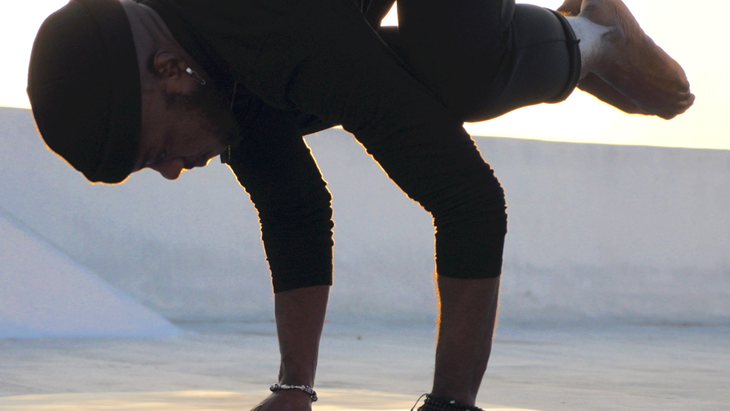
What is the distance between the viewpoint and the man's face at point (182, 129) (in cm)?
94

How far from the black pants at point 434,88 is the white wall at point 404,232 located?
3.91 meters

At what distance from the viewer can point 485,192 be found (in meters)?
0.95

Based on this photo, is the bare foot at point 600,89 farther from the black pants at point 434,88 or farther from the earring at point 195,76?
the earring at point 195,76

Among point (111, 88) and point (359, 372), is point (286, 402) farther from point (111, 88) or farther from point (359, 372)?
point (359, 372)

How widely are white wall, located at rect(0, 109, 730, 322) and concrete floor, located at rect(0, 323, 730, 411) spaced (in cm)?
76

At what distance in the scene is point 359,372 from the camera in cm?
233

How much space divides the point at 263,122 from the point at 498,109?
36cm

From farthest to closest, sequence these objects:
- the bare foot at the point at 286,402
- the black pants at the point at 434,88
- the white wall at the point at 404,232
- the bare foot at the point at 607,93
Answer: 1. the white wall at the point at 404,232
2. the bare foot at the point at 607,93
3. the bare foot at the point at 286,402
4. the black pants at the point at 434,88

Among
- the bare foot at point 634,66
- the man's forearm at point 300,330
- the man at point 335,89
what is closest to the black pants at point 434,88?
the man at point 335,89

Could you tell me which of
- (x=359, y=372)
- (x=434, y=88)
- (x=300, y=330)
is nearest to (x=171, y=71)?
(x=434, y=88)

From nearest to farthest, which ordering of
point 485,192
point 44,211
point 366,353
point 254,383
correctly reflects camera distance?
point 485,192
point 254,383
point 366,353
point 44,211

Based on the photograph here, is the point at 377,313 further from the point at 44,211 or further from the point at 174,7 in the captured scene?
the point at 174,7

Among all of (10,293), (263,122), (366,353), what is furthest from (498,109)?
(10,293)

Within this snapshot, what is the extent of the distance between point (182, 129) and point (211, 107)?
0.16 feet
